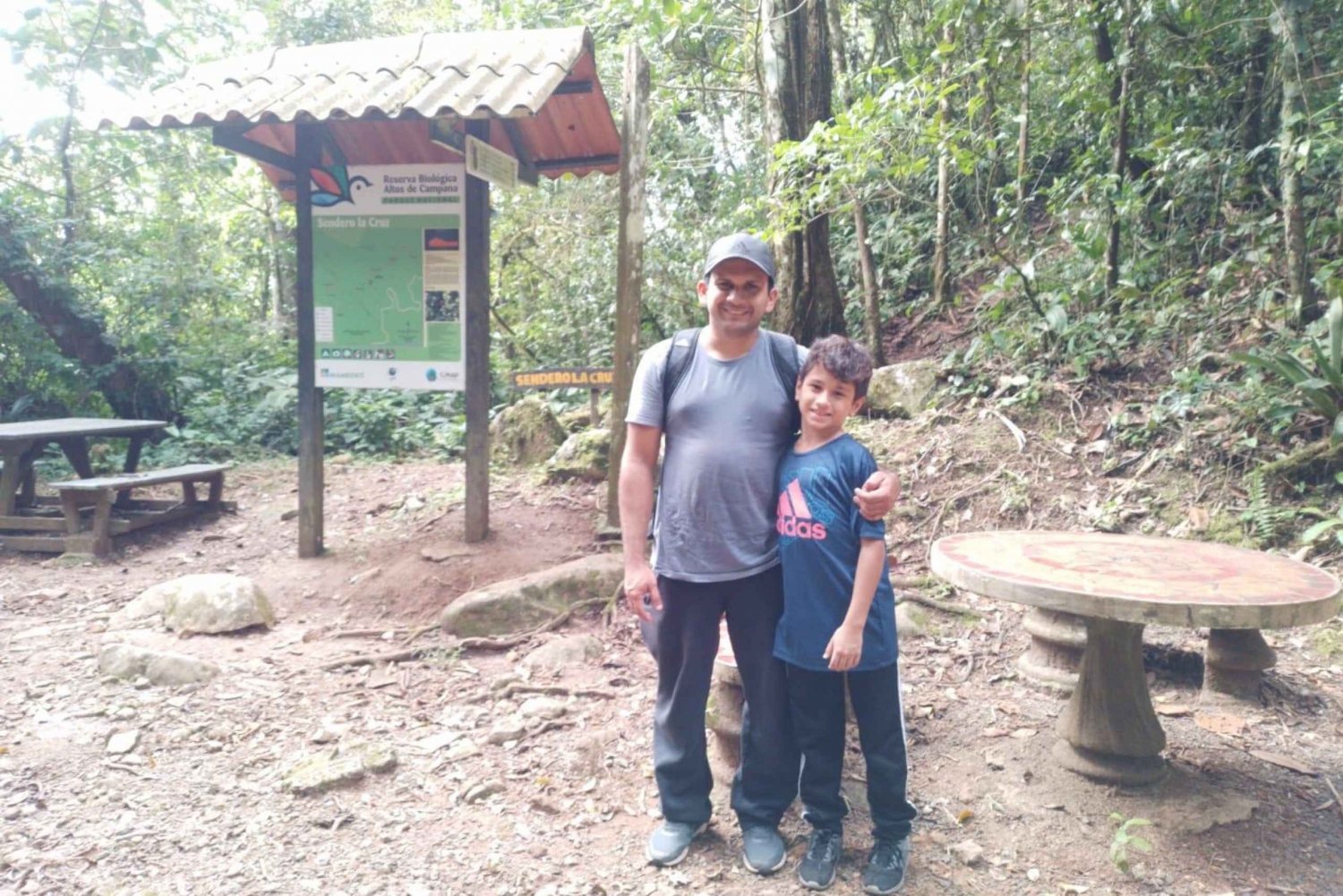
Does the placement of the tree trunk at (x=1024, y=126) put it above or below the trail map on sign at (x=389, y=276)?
above

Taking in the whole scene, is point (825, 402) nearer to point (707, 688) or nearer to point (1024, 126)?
point (707, 688)

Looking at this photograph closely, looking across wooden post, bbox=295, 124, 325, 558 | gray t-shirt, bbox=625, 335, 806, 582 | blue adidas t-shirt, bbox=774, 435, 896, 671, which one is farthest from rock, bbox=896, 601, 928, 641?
wooden post, bbox=295, 124, 325, 558

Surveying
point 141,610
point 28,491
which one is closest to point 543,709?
point 141,610

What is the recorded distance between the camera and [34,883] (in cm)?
275

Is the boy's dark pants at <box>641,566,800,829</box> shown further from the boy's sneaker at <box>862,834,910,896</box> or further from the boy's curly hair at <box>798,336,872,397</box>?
the boy's curly hair at <box>798,336,872,397</box>

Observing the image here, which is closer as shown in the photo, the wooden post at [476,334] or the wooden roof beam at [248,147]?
the wooden roof beam at [248,147]

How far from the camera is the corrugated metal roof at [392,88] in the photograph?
4684 millimetres

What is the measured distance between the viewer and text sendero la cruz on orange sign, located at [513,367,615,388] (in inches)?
241

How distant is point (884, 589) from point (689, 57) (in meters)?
8.77

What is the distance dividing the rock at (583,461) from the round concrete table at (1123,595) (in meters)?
4.05

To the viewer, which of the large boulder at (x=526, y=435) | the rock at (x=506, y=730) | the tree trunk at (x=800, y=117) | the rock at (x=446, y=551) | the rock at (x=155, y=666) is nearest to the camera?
the rock at (x=506, y=730)

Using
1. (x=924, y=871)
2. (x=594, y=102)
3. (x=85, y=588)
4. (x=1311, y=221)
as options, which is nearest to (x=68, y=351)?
(x=85, y=588)

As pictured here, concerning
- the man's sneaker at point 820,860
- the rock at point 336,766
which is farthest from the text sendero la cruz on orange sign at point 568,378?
the man's sneaker at point 820,860

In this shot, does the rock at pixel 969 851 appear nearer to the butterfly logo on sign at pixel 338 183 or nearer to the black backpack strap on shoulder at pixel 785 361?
the black backpack strap on shoulder at pixel 785 361
